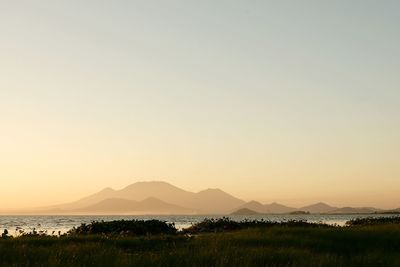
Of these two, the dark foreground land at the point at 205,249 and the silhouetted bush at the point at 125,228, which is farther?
the silhouetted bush at the point at 125,228

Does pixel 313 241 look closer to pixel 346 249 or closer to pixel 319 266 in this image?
pixel 346 249

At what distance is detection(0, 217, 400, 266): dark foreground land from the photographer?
14242 mm

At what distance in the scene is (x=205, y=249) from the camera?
1686cm

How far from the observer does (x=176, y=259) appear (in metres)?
14.6

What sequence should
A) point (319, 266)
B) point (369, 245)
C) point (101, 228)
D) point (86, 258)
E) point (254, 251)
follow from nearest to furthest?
point (319, 266) → point (86, 258) → point (254, 251) → point (369, 245) → point (101, 228)

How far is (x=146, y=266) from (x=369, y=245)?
15286 millimetres

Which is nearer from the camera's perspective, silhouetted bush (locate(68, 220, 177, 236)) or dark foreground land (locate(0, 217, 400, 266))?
dark foreground land (locate(0, 217, 400, 266))

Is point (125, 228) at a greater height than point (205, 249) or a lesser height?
greater

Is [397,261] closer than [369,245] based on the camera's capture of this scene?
Yes

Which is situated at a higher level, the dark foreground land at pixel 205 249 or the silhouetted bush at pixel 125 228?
the silhouetted bush at pixel 125 228

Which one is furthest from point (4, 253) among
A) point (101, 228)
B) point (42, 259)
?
point (101, 228)

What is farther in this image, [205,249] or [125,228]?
[125,228]

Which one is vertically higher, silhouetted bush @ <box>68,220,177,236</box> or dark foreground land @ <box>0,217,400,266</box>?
silhouetted bush @ <box>68,220,177,236</box>

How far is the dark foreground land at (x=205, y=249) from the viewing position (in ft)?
46.7
